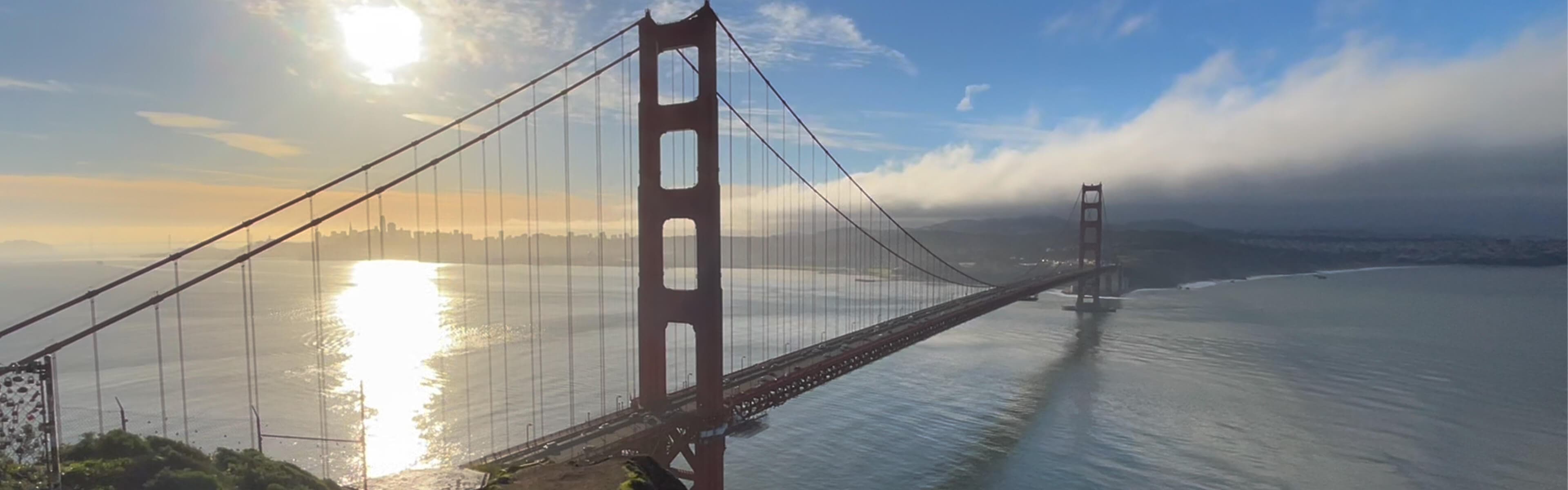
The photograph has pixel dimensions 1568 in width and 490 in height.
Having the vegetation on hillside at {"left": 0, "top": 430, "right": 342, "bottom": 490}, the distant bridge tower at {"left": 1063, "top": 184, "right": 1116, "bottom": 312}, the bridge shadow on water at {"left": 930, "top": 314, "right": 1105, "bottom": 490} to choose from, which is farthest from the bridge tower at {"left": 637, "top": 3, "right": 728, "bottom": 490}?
the distant bridge tower at {"left": 1063, "top": 184, "right": 1116, "bottom": 312}

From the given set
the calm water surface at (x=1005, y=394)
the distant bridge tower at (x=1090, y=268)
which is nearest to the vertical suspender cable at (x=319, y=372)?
the calm water surface at (x=1005, y=394)

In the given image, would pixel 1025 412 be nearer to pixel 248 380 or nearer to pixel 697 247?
pixel 697 247

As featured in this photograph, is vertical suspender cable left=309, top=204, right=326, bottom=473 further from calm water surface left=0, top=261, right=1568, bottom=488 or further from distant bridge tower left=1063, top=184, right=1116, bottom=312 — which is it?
distant bridge tower left=1063, top=184, right=1116, bottom=312

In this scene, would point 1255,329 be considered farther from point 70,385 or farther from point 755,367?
point 70,385

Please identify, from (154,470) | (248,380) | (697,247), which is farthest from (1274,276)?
(154,470)

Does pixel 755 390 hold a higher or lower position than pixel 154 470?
lower

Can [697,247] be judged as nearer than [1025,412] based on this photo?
Yes
